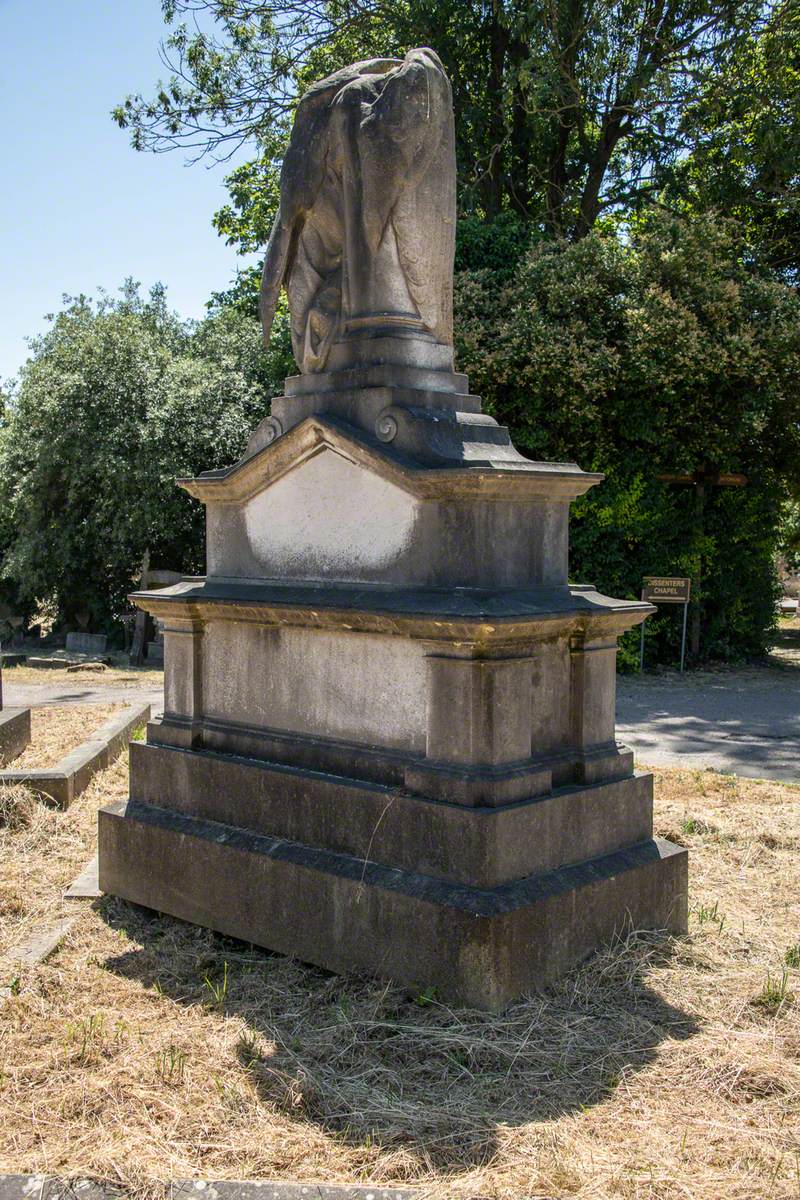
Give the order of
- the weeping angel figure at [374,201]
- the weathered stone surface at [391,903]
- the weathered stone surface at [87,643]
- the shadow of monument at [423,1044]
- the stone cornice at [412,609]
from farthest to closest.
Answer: the weathered stone surface at [87,643] < the weeping angel figure at [374,201] < the stone cornice at [412,609] < the weathered stone surface at [391,903] < the shadow of monument at [423,1044]

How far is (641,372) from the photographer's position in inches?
491

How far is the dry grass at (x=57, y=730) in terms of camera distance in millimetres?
7996

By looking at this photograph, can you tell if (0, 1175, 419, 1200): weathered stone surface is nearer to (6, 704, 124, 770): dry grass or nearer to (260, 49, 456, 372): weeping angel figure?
(260, 49, 456, 372): weeping angel figure

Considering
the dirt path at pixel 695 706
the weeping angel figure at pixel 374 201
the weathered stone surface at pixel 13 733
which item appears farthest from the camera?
the dirt path at pixel 695 706

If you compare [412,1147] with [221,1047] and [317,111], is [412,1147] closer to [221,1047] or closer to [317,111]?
[221,1047]

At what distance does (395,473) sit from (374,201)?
4.08 ft

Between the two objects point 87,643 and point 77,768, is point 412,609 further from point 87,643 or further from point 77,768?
point 87,643

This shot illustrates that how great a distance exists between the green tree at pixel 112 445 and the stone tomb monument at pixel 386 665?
10623 mm

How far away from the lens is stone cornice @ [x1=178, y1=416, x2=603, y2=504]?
4043 mm

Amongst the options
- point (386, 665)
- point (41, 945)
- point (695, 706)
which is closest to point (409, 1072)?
point (386, 665)

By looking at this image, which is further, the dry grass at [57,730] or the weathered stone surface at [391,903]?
the dry grass at [57,730]

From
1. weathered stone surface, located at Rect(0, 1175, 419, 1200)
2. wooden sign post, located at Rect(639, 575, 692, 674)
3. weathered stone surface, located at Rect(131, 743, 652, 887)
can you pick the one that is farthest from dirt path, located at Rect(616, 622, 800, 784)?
weathered stone surface, located at Rect(0, 1175, 419, 1200)

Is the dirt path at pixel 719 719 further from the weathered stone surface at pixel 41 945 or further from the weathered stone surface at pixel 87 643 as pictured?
the weathered stone surface at pixel 87 643

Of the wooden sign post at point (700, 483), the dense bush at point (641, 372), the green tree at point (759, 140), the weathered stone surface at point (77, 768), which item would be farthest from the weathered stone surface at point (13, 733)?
the green tree at point (759, 140)
